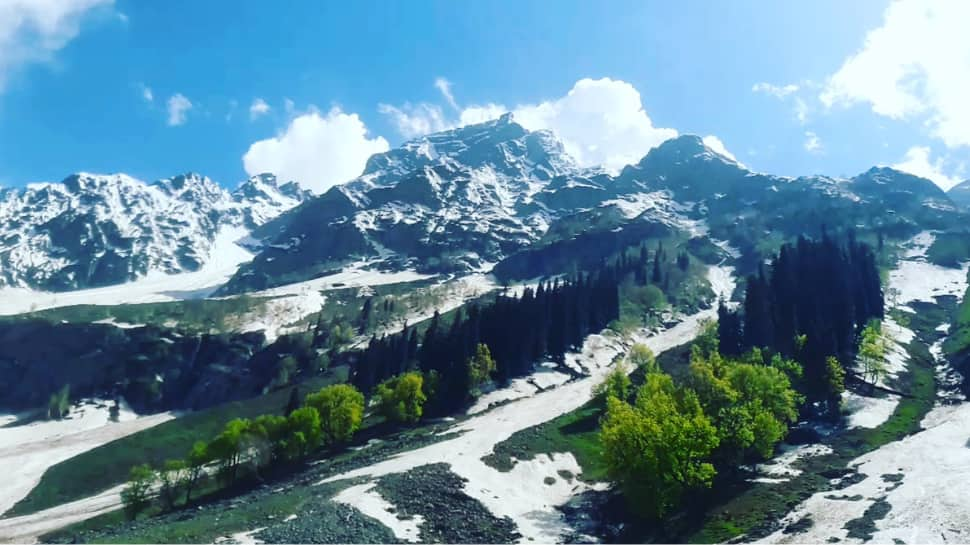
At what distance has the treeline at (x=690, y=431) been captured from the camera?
2335 inches

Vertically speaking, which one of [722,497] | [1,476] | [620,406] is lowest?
[1,476]

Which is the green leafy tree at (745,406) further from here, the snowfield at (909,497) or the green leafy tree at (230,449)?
the green leafy tree at (230,449)

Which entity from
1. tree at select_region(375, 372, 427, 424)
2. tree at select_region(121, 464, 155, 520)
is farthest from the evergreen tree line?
tree at select_region(121, 464, 155, 520)

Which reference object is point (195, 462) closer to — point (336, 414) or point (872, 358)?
point (336, 414)

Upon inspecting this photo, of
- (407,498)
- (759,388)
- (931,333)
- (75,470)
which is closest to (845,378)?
(759,388)

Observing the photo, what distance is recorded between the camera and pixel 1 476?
471ft

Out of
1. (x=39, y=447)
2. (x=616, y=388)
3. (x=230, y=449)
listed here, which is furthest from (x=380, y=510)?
(x=39, y=447)

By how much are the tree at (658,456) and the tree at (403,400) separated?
175ft

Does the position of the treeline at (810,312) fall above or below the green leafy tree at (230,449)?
above

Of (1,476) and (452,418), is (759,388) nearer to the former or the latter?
(452,418)

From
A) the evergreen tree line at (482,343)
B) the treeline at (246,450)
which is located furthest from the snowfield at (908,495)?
the evergreen tree line at (482,343)

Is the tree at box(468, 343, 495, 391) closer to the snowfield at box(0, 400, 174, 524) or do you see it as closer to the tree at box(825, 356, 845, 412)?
the tree at box(825, 356, 845, 412)

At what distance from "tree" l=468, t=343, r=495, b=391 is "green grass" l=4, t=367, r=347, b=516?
172ft

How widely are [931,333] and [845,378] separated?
6944cm
